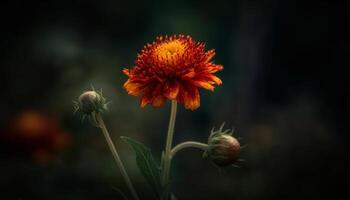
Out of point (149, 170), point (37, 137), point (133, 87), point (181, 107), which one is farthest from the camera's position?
point (181, 107)

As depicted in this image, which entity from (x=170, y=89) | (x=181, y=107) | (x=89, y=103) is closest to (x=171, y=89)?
(x=170, y=89)

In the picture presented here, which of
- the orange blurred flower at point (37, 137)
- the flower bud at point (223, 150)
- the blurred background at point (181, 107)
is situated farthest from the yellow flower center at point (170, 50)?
the orange blurred flower at point (37, 137)

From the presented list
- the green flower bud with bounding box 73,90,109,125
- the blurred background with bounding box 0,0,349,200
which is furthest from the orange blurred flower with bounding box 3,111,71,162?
the green flower bud with bounding box 73,90,109,125

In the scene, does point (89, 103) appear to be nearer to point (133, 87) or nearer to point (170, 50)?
point (133, 87)

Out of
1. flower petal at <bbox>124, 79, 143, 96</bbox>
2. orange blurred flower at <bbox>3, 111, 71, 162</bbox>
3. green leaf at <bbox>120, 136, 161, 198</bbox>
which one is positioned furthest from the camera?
orange blurred flower at <bbox>3, 111, 71, 162</bbox>

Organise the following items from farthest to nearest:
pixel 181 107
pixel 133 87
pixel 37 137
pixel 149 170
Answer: pixel 181 107
pixel 37 137
pixel 133 87
pixel 149 170

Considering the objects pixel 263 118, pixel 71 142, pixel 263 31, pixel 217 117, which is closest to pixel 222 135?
pixel 71 142

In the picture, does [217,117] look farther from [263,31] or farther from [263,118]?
[263,31]

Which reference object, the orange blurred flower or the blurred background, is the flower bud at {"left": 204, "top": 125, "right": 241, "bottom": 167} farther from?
the orange blurred flower
